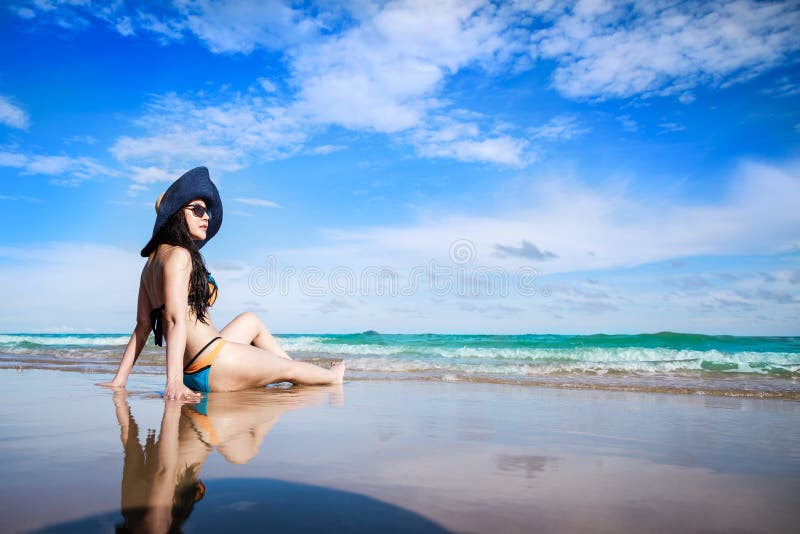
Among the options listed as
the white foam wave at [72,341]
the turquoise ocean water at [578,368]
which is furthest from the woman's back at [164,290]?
the white foam wave at [72,341]

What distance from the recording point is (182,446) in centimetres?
216

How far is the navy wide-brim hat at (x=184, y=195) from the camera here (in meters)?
3.74

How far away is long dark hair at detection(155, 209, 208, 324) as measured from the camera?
3.73 meters

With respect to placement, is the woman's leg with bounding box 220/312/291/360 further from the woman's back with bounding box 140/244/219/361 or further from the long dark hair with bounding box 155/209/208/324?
the long dark hair with bounding box 155/209/208/324

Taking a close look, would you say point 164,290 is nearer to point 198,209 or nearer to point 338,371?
point 198,209

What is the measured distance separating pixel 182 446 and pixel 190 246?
195 centimetres

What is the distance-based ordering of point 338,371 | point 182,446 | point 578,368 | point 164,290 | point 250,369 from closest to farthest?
point 182,446
point 164,290
point 250,369
point 338,371
point 578,368

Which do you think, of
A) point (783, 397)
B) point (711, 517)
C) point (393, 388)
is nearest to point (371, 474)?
point (711, 517)

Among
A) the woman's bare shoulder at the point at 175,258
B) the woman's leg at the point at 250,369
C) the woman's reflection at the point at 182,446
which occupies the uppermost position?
the woman's bare shoulder at the point at 175,258

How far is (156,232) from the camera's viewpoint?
3727 millimetres

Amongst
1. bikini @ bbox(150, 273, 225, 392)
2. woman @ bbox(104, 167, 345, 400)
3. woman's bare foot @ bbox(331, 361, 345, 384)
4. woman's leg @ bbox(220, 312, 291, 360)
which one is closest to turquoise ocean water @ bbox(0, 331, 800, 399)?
woman's bare foot @ bbox(331, 361, 345, 384)

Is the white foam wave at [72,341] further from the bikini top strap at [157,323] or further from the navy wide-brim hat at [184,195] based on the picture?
the navy wide-brim hat at [184,195]

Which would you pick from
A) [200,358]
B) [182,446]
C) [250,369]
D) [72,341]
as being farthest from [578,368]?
[72,341]

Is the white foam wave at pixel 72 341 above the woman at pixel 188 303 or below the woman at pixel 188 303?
below
